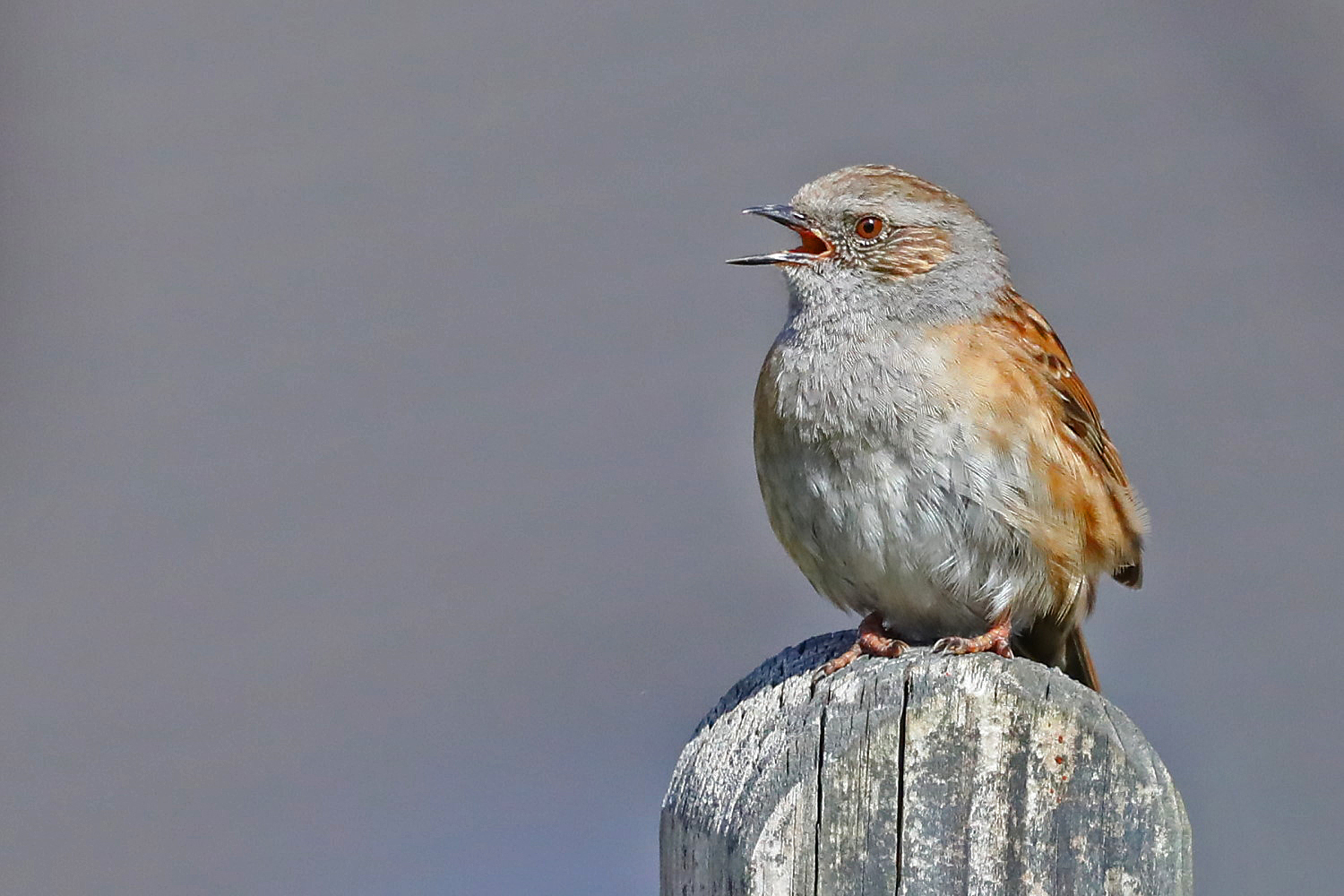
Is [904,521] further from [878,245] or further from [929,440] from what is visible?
[878,245]

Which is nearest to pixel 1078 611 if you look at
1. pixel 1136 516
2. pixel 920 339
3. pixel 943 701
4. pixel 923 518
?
pixel 1136 516

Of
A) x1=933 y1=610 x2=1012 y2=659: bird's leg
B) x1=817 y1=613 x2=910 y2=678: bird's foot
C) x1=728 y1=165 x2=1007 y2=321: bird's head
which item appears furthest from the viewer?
x1=728 y1=165 x2=1007 y2=321: bird's head

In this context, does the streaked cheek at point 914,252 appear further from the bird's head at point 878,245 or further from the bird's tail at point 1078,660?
the bird's tail at point 1078,660

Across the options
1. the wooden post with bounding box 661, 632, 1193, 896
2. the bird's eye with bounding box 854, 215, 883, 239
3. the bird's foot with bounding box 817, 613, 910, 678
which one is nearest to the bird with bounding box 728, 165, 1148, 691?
the bird's eye with bounding box 854, 215, 883, 239

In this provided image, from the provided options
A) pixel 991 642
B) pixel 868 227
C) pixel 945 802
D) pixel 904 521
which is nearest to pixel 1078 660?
pixel 991 642

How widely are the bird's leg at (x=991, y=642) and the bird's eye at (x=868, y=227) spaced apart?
1.11 m

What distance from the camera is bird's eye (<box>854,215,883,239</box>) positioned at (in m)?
4.14

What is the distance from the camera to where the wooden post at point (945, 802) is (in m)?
2.12

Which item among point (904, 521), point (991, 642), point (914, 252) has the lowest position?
point (991, 642)

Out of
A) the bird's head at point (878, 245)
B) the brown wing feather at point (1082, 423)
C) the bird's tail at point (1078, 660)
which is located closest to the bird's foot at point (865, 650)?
the bird's tail at point (1078, 660)

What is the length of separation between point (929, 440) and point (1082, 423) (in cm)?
61

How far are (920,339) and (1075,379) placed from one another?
1.66 feet

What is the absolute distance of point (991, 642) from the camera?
3.69m

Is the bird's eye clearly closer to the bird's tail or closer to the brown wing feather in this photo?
the brown wing feather
